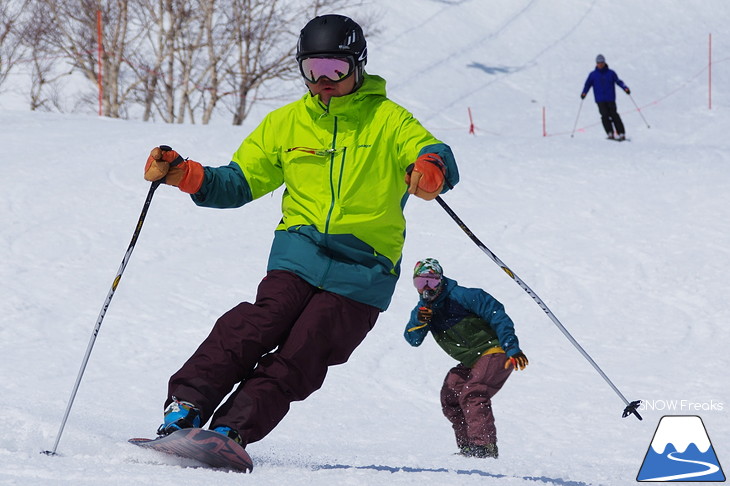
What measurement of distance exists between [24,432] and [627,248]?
726 centimetres

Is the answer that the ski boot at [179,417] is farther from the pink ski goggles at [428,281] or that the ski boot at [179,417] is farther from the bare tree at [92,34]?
the bare tree at [92,34]

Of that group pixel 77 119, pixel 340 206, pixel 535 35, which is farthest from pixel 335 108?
pixel 535 35

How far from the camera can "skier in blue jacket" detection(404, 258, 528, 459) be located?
504cm

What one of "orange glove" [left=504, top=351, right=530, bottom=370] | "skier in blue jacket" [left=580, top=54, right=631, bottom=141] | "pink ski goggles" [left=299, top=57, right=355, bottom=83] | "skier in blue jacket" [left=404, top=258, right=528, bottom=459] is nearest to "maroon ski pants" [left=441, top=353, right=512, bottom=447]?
"skier in blue jacket" [left=404, top=258, right=528, bottom=459]

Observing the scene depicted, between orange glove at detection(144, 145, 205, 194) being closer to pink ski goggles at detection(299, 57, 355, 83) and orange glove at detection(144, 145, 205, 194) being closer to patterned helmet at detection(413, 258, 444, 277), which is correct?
pink ski goggles at detection(299, 57, 355, 83)

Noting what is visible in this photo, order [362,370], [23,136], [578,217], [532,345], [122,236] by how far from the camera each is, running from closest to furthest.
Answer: [362,370]
[532,345]
[122,236]
[578,217]
[23,136]

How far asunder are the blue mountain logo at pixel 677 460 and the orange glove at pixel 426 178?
59.4 inches

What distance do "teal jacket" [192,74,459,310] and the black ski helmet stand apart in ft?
0.40

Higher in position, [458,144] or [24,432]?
[458,144]

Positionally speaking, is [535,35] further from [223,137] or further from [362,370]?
[362,370]

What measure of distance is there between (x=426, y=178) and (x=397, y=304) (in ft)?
17.2

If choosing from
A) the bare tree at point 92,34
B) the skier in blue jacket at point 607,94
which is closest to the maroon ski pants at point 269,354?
the skier in blue jacket at point 607,94

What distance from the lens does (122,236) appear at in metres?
9.05

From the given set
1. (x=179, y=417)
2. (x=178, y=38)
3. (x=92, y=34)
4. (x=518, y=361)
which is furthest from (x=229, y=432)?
(x=92, y=34)
